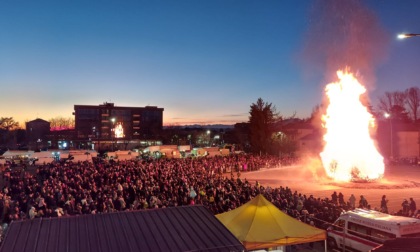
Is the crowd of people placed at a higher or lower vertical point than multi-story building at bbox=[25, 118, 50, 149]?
lower

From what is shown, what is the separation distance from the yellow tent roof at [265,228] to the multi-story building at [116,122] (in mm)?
89487

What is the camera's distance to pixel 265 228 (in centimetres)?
928

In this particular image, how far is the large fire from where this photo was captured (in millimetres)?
31766

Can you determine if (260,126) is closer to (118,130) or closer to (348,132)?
(348,132)

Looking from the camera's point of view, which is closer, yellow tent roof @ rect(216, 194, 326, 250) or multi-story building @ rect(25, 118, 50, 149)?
yellow tent roof @ rect(216, 194, 326, 250)

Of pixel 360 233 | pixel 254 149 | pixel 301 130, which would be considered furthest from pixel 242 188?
pixel 301 130

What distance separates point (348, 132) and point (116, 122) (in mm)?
90067

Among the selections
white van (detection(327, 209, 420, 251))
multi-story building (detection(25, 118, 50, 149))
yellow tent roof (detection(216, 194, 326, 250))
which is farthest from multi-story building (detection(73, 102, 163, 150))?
yellow tent roof (detection(216, 194, 326, 250))

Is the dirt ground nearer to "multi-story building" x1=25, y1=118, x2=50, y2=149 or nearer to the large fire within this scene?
the large fire

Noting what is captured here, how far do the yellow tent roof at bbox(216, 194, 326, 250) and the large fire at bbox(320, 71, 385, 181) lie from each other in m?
23.4

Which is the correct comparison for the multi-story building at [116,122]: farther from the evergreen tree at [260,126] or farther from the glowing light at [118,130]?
the evergreen tree at [260,126]

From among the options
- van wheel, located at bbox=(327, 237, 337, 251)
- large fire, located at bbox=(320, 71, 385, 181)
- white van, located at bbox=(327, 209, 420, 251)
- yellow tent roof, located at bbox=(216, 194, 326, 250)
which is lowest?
van wheel, located at bbox=(327, 237, 337, 251)

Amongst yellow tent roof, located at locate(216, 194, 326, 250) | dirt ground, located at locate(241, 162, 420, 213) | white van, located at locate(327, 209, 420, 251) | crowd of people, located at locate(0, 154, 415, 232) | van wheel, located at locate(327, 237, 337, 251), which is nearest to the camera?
yellow tent roof, located at locate(216, 194, 326, 250)

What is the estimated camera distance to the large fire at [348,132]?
31.8m
